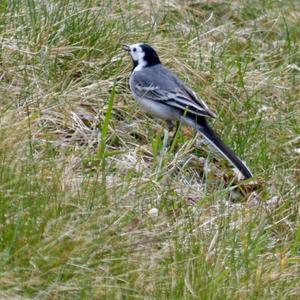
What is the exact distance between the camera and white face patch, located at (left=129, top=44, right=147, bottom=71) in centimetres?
725

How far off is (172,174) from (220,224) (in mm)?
993

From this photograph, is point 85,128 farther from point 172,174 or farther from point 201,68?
point 201,68

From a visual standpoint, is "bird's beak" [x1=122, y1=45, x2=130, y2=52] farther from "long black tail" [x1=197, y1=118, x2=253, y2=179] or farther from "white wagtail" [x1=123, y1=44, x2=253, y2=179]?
"long black tail" [x1=197, y1=118, x2=253, y2=179]

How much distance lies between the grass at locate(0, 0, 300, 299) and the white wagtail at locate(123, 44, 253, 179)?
13 centimetres

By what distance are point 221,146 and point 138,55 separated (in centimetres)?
93

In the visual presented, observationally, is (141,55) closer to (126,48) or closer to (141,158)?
(126,48)

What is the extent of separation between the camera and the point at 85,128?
6.68 metres

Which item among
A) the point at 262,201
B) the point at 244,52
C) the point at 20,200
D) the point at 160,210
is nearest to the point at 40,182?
the point at 20,200

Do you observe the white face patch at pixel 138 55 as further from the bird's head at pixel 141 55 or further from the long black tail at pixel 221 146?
the long black tail at pixel 221 146

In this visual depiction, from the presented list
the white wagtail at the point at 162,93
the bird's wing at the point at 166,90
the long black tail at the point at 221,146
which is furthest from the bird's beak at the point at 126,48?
the long black tail at the point at 221,146

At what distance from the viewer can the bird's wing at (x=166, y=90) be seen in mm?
7117

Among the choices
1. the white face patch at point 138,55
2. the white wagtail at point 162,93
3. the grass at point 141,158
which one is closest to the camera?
the grass at point 141,158

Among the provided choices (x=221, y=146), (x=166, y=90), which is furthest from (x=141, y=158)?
(x=166, y=90)

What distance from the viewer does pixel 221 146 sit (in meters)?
6.69
